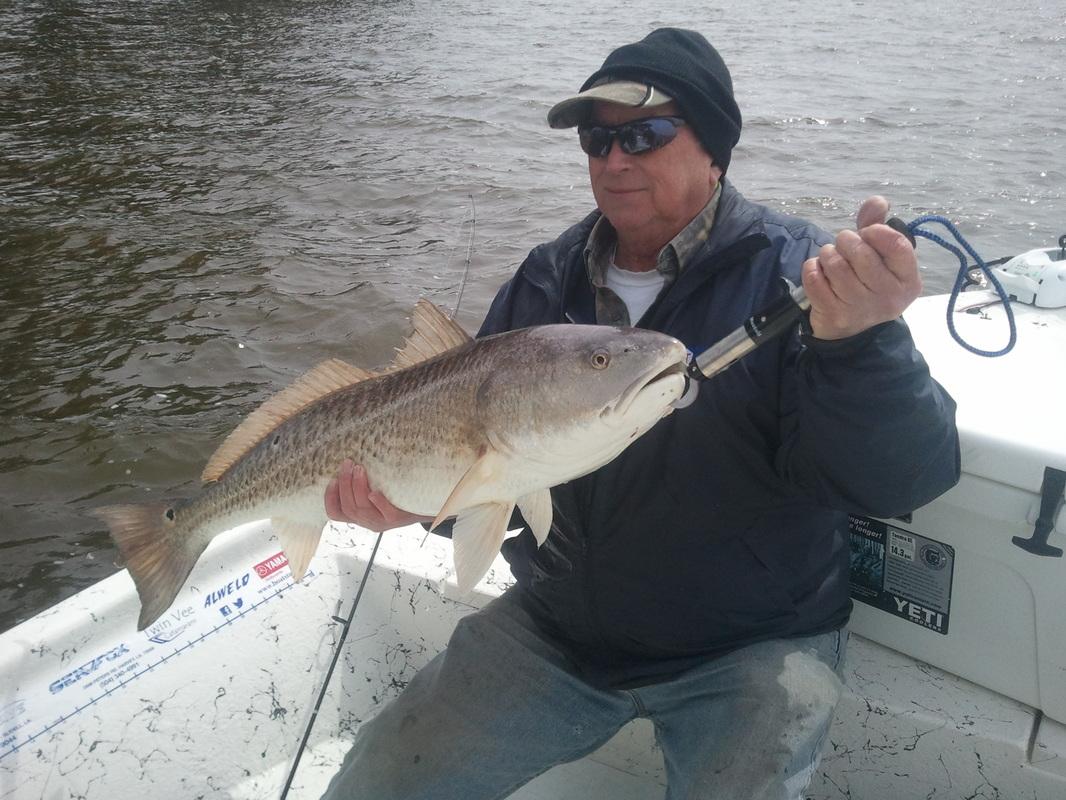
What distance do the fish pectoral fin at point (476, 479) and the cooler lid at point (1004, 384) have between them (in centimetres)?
141

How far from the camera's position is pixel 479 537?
7.66 feet

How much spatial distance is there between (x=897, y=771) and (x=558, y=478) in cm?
164

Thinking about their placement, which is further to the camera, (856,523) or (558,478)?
(856,523)

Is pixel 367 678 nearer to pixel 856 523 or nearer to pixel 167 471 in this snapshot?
pixel 856 523

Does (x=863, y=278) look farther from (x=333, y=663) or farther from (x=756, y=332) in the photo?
(x=333, y=663)

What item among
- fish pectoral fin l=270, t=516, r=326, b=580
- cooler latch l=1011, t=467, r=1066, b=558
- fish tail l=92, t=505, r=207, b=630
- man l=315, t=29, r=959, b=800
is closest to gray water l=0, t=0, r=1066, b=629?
fish tail l=92, t=505, r=207, b=630

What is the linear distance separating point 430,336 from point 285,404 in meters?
0.64

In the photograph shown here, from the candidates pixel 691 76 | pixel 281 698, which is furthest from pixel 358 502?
pixel 691 76

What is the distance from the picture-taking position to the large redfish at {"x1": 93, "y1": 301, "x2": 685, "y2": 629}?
2.13 metres

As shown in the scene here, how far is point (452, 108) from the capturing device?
1588cm

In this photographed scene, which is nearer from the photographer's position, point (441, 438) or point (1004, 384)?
point (441, 438)

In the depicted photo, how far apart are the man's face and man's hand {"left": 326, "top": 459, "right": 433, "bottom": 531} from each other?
1252mm

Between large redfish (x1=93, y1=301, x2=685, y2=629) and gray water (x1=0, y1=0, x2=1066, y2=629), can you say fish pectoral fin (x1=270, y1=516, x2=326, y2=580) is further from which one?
gray water (x1=0, y1=0, x2=1066, y2=629)

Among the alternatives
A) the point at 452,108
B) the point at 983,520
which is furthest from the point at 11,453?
the point at 452,108
